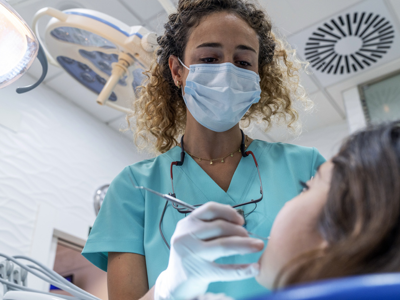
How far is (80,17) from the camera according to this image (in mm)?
1549

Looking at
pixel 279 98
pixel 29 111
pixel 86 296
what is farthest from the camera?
pixel 29 111

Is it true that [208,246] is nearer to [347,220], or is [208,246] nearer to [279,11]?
[347,220]

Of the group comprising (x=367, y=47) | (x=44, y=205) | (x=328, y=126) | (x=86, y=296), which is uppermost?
(x=86, y=296)

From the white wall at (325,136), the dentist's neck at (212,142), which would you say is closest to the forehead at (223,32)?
the dentist's neck at (212,142)

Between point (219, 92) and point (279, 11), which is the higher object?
point (219, 92)

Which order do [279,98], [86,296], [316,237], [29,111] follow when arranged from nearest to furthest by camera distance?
[316,237]
[86,296]
[279,98]
[29,111]

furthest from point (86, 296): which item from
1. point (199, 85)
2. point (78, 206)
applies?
point (78, 206)

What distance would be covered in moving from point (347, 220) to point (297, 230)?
0.12m

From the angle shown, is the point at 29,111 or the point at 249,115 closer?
the point at 249,115

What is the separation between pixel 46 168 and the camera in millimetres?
2877

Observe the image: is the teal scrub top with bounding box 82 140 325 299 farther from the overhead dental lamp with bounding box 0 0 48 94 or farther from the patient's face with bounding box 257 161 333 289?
the overhead dental lamp with bounding box 0 0 48 94

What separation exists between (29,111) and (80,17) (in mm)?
1645

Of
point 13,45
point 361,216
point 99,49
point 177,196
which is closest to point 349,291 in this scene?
point 361,216

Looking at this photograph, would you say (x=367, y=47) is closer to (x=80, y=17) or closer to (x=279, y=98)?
(x=279, y=98)
